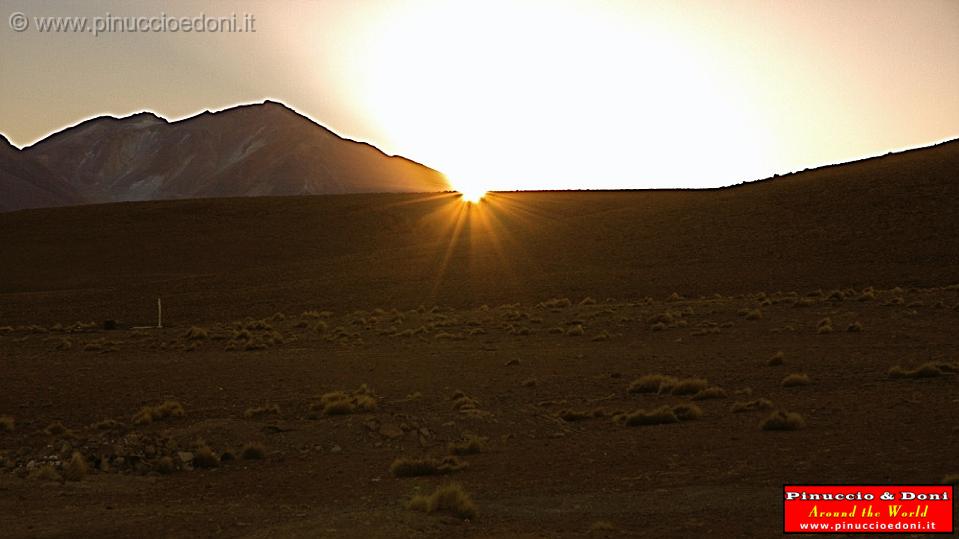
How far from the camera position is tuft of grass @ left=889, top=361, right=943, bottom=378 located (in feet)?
68.3

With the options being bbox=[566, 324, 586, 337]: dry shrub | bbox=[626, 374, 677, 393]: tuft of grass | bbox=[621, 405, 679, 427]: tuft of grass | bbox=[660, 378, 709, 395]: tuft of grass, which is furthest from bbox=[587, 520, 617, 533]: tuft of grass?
bbox=[566, 324, 586, 337]: dry shrub

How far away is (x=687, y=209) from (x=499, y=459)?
69079 millimetres

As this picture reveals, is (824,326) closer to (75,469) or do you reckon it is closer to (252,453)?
(252,453)

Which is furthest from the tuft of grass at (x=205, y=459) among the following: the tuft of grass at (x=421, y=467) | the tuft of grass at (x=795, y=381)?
the tuft of grass at (x=795, y=381)

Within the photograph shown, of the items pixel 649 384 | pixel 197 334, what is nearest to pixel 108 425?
pixel 649 384

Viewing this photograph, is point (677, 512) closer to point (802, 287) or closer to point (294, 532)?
point (294, 532)

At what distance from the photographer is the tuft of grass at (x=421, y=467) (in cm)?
1415

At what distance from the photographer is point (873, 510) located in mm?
10398

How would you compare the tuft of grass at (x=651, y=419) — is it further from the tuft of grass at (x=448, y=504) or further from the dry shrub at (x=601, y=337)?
the dry shrub at (x=601, y=337)

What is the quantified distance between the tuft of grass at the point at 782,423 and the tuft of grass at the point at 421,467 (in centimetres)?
547

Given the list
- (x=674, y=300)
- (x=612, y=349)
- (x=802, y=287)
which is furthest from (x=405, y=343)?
(x=802, y=287)

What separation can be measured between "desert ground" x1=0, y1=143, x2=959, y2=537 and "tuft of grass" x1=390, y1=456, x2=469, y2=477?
0.03 meters

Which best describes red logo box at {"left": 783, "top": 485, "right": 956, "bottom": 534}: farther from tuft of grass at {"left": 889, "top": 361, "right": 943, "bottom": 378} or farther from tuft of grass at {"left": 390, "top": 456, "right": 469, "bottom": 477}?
tuft of grass at {"left": 889, "top": 361, "right": 943, "bottom": 378}

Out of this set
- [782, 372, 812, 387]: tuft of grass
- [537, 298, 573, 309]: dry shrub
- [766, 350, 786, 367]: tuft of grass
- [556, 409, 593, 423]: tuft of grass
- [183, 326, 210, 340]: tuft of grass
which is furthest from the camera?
[537, 298, 573, 309]: dry shrub
